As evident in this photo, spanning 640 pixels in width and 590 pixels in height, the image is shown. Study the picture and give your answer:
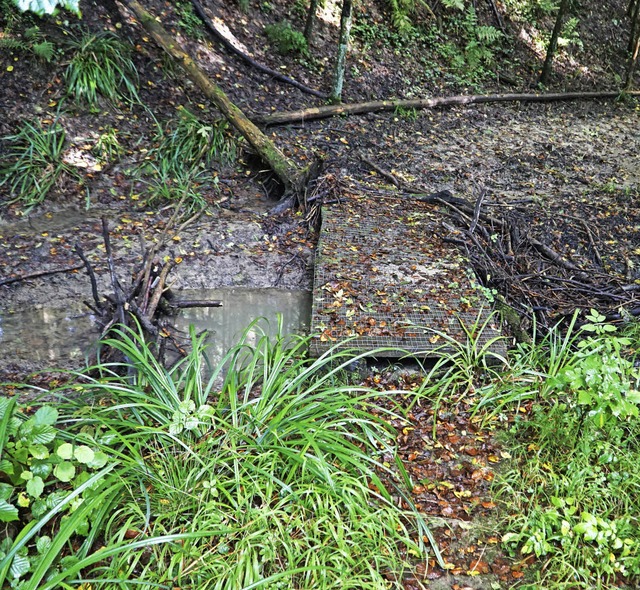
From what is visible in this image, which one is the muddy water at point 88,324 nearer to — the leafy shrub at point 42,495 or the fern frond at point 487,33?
the leafy shrub at point 42,495

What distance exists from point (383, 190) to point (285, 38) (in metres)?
3.47

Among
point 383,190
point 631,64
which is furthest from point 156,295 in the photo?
point 631,64

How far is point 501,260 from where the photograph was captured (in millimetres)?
4574

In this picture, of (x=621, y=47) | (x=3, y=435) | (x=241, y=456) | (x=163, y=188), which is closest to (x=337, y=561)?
(x=241, y=456)

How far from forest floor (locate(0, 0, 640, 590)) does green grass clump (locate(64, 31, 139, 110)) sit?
0.51ft

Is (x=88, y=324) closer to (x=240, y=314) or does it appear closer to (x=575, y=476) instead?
(x=240, y=314)

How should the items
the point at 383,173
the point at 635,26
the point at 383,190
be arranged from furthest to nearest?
the point at 635,26 → the point at 383,173 → the point at 383,190

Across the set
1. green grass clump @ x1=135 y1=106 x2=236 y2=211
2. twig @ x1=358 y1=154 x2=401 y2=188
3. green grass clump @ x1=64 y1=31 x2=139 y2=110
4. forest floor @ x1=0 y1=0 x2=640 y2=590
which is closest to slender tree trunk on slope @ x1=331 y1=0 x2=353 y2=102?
forest floor @ x1=0 y1=0 x2=640 y2=590

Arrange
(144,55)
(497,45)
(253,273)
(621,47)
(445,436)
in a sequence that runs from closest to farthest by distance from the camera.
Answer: (445,436) < (253,273) < (144,55) < (497,45) < (621,47)

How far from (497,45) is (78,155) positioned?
7.88 metres

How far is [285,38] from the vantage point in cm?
773

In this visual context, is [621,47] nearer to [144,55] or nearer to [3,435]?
[144,55]

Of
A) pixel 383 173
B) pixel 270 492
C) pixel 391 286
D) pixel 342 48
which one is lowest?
pixel 270 492

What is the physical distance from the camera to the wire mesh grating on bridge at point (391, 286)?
A: 11.1 ft
